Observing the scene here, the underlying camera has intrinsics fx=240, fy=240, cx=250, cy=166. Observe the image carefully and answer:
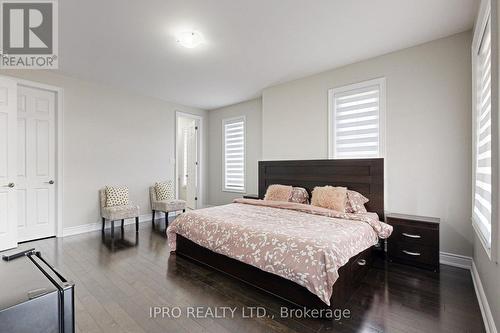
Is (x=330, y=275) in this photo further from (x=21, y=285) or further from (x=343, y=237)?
(x=21, y=285)

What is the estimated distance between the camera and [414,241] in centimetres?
281

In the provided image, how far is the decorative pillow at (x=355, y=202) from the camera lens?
124 inches

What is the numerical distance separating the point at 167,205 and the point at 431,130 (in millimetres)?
4561

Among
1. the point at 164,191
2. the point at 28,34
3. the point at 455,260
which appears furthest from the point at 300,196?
the point at 28,34

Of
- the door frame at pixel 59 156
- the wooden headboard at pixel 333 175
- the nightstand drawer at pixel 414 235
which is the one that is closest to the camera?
the nightstand drawer at pixel 414 235

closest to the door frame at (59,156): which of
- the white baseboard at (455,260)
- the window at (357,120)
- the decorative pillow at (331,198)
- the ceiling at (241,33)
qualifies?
the ceiling at (241,33)

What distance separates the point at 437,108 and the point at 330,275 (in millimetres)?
2587

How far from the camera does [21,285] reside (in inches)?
35.9

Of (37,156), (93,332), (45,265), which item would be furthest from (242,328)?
(37,156)

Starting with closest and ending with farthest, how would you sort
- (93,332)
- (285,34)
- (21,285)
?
(21,285), (93,332), (285,34)

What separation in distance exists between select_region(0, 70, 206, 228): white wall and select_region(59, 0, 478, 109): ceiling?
509mm

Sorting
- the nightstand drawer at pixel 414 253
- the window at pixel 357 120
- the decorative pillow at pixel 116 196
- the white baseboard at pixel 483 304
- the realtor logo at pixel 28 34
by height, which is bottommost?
the white baseboard at pixel 483 304

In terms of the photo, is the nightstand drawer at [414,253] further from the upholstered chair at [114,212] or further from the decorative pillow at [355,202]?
the upholstered chair at [114,212]

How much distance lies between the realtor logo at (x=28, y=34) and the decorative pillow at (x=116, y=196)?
7.27ft
